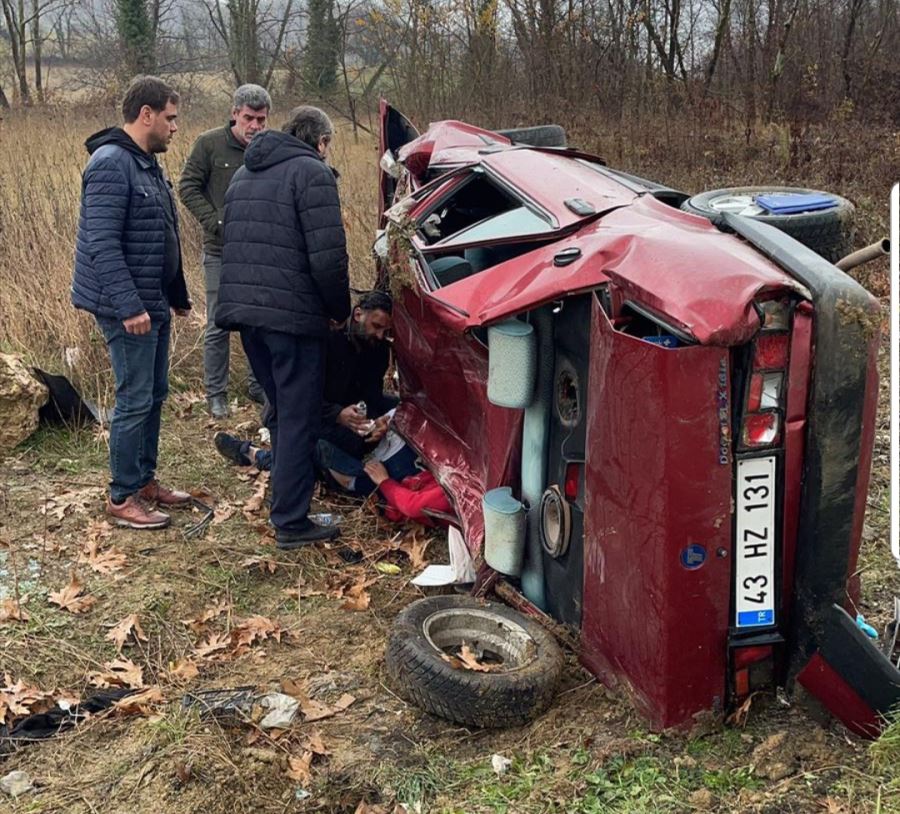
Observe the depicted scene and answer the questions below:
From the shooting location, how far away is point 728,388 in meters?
2.43

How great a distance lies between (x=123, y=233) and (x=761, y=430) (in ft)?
10.1

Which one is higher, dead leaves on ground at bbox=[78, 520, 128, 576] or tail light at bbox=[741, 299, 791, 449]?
tail light at bbox=[741, 299, 791, 449]

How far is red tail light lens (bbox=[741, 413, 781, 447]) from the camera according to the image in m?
2.48

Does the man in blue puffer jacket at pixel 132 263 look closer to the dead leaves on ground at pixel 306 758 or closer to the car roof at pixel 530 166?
the car roof at pixel 530 166

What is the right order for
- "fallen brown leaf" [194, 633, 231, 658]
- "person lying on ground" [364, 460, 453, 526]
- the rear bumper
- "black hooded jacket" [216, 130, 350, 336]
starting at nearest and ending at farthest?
the rear bumper
"fallen brown leaf" [194, 633, 231, 658]
"black hooded jacket" [216, 130, 350, 336]
"person lying on ground" [364, 460, 453, 526]

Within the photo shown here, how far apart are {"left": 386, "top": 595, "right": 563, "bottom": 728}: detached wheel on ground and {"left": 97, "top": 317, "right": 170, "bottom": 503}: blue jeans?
1.96 meters

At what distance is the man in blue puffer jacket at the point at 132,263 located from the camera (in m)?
4.18

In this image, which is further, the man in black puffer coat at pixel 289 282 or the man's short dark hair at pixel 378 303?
the man's short dark hair at pixel 378 303

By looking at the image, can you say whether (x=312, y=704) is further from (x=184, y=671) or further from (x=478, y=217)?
(x=478, y=217)

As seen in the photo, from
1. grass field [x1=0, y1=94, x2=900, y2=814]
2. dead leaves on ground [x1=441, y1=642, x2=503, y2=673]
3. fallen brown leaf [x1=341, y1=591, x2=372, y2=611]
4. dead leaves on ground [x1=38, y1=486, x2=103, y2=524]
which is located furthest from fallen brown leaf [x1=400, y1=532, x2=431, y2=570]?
dead leaves on ground [x1=38, y1=486, x2=103, y2=524]

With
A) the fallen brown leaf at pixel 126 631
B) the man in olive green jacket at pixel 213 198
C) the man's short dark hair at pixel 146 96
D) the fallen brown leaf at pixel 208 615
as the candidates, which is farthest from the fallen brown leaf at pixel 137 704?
the man in olive green jacket at pixel 213 198

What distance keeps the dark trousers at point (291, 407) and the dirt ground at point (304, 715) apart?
0.24m

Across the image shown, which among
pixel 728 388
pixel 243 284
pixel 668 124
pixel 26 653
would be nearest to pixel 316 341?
pixel 243 284

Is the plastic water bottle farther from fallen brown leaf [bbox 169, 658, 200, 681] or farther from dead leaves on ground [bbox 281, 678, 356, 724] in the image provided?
dead leaves on ground [bbox 281, 678, 356, 724]
